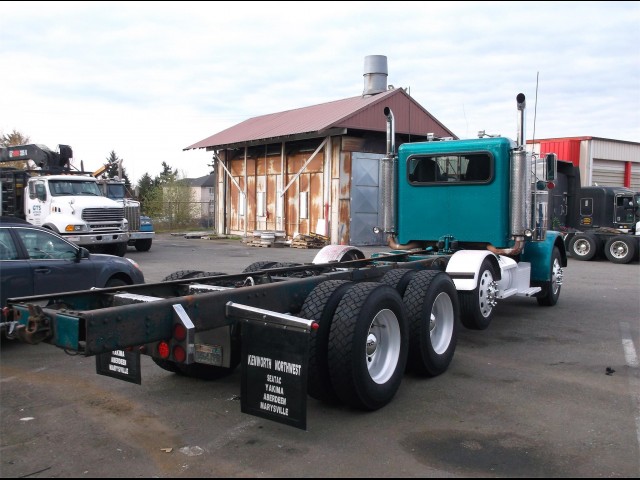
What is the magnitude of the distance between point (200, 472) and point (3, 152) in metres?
19.8

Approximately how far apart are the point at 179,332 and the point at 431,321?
3.00m

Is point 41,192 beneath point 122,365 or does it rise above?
above

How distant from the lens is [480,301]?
762cm

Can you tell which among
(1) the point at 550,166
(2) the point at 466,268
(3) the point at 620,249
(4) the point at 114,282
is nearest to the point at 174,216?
(3) the point at 620,249

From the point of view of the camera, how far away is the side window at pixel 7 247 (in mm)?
7384

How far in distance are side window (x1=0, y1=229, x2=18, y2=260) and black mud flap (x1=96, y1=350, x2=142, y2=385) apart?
11.5 ft

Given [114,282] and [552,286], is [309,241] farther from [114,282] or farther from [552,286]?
[114,282]

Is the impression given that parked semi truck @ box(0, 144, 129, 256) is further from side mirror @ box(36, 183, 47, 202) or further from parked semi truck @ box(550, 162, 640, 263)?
parked semi truck @ box(550, 162, 640, 263)

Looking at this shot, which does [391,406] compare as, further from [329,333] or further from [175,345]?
[175,345]

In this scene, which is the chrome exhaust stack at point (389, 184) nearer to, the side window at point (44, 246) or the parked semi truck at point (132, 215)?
the side window at point (44, 246)

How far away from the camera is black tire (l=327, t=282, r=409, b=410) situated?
15.9ft

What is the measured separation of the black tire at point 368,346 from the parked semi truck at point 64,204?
46.5ft

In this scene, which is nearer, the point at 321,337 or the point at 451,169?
the point at 321,337

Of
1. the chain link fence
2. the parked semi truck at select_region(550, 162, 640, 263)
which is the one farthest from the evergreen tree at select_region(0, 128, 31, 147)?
the parked semi truck at select_region(550, 162, 640, 263)
